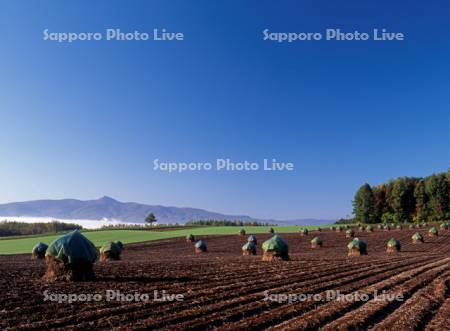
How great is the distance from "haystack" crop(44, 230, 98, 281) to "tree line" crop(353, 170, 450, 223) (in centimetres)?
9181

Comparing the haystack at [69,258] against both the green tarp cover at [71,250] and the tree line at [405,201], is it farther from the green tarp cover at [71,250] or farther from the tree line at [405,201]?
the tree line at [405,201]

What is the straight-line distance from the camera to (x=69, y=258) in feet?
51.2

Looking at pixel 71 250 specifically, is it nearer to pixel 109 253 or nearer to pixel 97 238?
pixel 109 253

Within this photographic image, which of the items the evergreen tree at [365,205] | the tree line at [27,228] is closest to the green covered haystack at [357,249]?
the tree line at [27,228]

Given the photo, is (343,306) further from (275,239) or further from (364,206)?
(364,206)

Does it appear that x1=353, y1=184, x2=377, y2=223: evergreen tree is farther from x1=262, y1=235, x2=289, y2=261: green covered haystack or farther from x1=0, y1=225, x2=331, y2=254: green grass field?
x1=262, y1=235, x2=289, y2=261: green covered haystack

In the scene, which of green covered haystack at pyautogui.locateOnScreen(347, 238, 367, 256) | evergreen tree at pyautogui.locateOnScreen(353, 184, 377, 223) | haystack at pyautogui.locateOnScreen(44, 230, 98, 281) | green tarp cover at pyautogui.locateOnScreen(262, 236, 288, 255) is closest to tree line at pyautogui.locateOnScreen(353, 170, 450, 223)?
evergreen tree at pyautogui.locateOnScreen(353, 184, 377, 223)

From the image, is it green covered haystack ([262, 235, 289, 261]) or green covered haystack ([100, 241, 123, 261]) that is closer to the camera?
green covered haystack ([262, 235, 289, 261])

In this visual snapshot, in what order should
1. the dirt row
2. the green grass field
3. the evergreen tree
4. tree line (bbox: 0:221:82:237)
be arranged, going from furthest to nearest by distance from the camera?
the evergreen tree < tree line (bbox: 0:221:82:237) < the green grass field < the dirt row

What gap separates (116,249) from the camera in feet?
96.1

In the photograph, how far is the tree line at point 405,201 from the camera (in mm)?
92812

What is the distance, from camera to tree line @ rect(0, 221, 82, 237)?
7912 cm

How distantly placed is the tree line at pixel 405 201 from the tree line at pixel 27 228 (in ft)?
225

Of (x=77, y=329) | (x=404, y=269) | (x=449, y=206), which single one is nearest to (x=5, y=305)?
(x=77, y=329)
